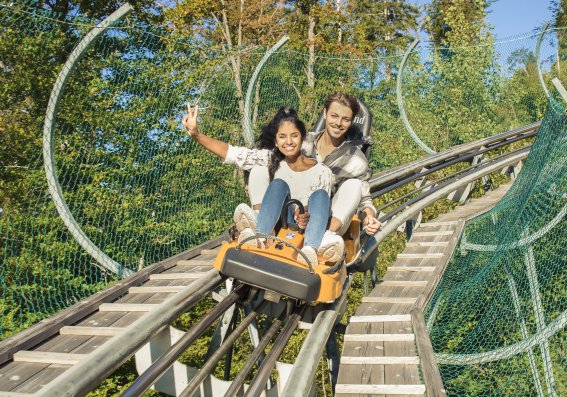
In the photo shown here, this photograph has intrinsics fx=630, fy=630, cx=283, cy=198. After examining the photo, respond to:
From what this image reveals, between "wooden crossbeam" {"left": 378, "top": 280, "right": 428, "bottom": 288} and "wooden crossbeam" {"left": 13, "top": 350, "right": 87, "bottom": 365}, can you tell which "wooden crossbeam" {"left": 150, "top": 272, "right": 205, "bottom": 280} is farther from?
"wooden crossbeam" {"left": 378, "top": 280, "right": 428, "bottom": 288}

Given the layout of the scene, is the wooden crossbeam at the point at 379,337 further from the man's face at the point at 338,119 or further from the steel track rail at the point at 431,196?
the man's face at the point at 338,119

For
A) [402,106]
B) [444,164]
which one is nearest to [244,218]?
[444,164]

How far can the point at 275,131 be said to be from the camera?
3.20 m

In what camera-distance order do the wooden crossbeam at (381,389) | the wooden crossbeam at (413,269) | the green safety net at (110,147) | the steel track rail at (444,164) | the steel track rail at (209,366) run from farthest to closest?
the steel track rail at (444,164), the wooden crossbeam at (413,269), the green safety net at (110,147), the wooden crossbeam at (381,389), the steel track rail at (209,366)

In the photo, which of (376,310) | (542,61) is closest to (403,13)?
(542,61)

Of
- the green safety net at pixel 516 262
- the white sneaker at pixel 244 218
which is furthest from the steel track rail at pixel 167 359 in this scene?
the green safety net at pixel 516 262

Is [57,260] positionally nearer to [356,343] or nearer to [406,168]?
[356,343]

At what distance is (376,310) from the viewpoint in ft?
11.8

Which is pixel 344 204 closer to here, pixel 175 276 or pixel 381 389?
pixel 381 389

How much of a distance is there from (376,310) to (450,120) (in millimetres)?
4950

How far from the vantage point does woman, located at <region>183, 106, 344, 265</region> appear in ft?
9.27

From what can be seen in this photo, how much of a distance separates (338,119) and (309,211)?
0.86 metres

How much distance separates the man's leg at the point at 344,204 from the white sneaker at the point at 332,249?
0.55 feet

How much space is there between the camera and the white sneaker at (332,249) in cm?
279
